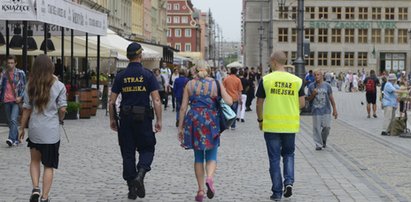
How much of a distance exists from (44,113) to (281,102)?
2810 mm

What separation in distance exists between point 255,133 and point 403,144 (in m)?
3.94

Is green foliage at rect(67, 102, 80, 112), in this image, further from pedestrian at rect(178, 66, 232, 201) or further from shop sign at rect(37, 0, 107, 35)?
pedestrian at rect(178, 66, 232, 201)

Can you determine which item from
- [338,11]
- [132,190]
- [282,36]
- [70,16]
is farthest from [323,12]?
[132,190]

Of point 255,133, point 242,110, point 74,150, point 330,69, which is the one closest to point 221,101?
point 74,150

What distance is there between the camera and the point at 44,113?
29.7 ft

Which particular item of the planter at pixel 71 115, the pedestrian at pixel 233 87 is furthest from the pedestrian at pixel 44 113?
the planter at pixel 71 115

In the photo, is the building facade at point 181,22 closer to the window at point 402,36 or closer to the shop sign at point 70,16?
the window at point 402,36

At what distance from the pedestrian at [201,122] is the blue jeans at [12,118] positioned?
654cm

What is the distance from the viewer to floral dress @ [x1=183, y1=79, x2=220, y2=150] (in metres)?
9.94

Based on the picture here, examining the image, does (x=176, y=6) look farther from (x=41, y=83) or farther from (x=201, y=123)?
(x=41, y=83)

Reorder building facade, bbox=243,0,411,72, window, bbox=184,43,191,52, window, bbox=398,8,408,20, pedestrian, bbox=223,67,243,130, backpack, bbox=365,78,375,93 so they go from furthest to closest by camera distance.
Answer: window, bbox=184,43,191,52 < window, bbox=398,8,408,20 < building facade, bbox=243,0,411,72 < backpack, bbox=365,78,375,93 < pedestrian, bbox=223,67,243,130

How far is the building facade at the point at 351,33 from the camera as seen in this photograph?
4446 inches

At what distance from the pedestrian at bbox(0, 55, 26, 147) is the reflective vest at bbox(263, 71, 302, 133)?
6.97 metres

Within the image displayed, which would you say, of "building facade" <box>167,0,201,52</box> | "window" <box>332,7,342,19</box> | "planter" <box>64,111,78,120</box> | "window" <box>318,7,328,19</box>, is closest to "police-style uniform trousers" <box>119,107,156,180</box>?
"planter" <box>64,111,78,120</box>
